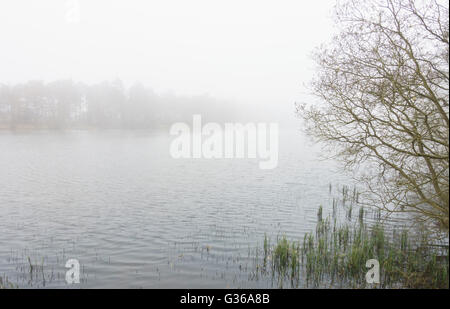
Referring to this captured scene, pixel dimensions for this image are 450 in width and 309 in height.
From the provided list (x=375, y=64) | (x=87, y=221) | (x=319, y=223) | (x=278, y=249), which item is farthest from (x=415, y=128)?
(x=87, y=221)

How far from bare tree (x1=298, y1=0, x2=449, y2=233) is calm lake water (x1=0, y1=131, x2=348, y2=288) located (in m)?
4.56

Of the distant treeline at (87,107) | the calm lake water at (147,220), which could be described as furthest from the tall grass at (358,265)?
the distant treeline at (87,107)

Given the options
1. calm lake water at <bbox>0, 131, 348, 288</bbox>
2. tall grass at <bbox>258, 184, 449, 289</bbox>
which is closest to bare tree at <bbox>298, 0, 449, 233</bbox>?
tall grass at <bbox>258, 184, 449, 289</bbox>

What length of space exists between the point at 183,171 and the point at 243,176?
6.56 metres

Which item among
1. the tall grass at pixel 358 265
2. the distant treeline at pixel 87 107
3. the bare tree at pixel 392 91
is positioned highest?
the distant treeline at pixel 87 107

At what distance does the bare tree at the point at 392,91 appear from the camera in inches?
422

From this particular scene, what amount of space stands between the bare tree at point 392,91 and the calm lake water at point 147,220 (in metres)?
4.56

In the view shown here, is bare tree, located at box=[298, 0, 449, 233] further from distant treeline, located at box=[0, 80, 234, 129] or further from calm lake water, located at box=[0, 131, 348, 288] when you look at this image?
distant treeline, located at box=[0, 80, 234, 129]

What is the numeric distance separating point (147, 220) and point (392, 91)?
1327cm

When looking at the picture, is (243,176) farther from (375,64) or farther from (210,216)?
(375,64)

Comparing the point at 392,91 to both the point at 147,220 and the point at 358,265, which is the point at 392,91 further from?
the point at 147,220

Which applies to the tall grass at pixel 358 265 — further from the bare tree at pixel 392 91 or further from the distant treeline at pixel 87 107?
the distant treeline at pixel 87 107

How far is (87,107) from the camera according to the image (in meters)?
110

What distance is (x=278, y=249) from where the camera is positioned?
12859 millimetres
